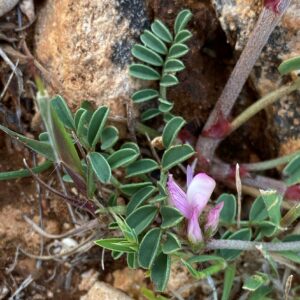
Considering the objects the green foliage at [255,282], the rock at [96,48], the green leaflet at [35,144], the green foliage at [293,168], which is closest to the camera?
the green leaflet at [35,144]

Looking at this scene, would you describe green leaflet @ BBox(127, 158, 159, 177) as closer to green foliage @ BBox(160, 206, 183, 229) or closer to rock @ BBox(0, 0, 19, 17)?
green foliage @ BBox(160, 206, 183, 229)

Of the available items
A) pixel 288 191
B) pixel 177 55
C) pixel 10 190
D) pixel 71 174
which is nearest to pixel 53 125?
pixel 71 174

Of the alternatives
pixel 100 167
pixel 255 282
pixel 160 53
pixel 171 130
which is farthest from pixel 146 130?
pixel 255 282

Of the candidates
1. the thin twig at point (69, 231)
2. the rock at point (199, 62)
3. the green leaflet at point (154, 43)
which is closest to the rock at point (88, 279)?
the thin twig at point (69, 231)

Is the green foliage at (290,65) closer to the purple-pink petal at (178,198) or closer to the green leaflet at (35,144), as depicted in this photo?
the purple-pink petal at (178,198)

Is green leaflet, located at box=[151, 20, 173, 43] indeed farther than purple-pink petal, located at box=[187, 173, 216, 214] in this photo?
Yes

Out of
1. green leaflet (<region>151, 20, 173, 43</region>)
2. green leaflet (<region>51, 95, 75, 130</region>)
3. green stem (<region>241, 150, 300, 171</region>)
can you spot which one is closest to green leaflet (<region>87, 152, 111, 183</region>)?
green leaflet (<region>51, 95, 75, 130</region>)
